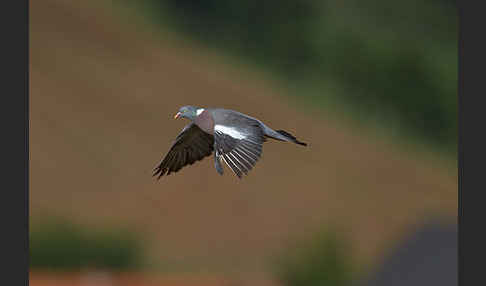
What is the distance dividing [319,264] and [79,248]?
2509 mm

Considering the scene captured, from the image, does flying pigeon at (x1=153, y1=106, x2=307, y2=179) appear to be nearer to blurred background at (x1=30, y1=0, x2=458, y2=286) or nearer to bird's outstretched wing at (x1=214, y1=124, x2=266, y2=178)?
bird's outstretched wing at (x1=214, y1=124, x2=266, y2=178)

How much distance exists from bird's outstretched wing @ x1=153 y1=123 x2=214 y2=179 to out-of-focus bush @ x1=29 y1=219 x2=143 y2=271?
5.89m

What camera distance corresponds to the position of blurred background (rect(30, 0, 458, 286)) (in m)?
7.96

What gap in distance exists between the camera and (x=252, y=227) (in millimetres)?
11547

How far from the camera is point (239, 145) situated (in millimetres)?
1935

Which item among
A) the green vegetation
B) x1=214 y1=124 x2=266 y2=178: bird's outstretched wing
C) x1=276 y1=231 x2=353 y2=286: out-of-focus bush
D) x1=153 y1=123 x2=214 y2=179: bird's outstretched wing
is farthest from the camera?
the green vegetation

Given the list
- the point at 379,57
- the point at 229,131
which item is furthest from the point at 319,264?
the point at 229,131

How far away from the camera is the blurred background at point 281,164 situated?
7957mm

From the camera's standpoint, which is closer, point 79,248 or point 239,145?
point 239,145

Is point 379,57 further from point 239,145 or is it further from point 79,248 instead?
point 239,145

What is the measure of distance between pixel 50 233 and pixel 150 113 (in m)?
1.99

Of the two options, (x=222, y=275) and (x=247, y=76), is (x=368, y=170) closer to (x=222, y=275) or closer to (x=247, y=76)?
(x=222, y=275)

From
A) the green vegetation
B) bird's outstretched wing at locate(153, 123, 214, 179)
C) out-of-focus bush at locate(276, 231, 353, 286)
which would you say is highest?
the green vegetation

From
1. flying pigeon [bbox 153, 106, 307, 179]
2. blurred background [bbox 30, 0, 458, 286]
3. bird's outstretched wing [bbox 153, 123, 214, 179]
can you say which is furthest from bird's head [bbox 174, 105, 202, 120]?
blurred background [bbox 30, 0, 458, 286]
